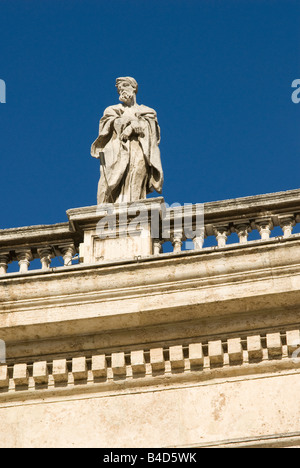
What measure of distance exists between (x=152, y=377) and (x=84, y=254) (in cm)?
184

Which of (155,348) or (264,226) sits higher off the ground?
(264,226)

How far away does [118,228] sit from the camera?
15773 mm

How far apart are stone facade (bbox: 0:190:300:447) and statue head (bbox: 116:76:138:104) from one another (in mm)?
2997

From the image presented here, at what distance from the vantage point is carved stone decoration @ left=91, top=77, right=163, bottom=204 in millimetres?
16500

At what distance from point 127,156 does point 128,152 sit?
0.23ft

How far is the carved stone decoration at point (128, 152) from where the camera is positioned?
16500 mm

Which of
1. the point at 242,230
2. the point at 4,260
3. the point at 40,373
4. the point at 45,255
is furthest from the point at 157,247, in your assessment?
Result: the point at 40,373

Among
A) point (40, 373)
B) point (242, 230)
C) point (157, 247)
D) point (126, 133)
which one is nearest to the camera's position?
point (40, 373)

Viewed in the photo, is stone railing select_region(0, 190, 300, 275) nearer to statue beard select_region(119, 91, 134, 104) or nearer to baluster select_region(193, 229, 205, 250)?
baluster select_region(193, 229, 205, 250)

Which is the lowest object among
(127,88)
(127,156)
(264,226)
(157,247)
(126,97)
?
(157,247)

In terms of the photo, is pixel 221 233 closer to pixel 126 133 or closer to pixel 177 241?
pixel 177 241

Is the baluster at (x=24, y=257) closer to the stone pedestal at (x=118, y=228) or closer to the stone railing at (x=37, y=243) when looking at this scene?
the stone railing at (x=37, y=243)

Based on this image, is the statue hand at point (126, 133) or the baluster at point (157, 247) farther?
the statue hand at point (126, 133)

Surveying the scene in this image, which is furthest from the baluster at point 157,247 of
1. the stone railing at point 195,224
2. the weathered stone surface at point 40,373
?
the weathered stone surface at point 40,373
